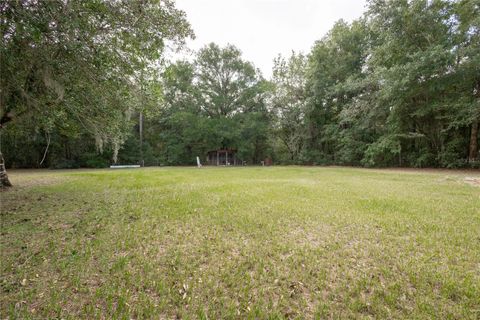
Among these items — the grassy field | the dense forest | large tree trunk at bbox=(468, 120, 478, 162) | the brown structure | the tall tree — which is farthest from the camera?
the brown structure

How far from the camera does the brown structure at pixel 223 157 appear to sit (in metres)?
28.8

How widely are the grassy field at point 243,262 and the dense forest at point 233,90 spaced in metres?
3.06

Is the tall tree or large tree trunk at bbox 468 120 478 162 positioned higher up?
the tall tree

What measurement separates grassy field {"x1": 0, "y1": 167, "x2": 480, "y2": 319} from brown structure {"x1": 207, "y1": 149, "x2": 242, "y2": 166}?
23933 millimetres

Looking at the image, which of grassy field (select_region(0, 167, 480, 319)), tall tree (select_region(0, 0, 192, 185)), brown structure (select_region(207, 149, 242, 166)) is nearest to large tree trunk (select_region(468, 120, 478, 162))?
grassy field (select_region(0, 167, 480, 319))

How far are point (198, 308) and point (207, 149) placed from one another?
1077 inches

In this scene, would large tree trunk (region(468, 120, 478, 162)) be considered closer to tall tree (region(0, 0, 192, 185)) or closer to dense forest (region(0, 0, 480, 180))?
dense forest (region(0, 0, 480, 180))

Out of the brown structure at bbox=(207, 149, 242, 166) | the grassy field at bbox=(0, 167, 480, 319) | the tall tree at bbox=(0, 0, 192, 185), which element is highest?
the tall tree at bbox=(0, 0, 192, 185)

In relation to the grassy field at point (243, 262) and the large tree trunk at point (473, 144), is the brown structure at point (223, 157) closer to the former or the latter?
the large tree trunk at point (473, 144)

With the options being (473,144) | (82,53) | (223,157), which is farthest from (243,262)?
(223,157)

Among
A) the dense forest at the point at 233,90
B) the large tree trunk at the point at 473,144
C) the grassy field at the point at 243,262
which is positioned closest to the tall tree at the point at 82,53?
the dense forest at the point at 233,90

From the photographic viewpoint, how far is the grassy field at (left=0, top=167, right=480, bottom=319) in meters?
1.84

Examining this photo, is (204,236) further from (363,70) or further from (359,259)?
(363,70)

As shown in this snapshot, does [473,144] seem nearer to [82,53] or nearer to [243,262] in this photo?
[243,262]
